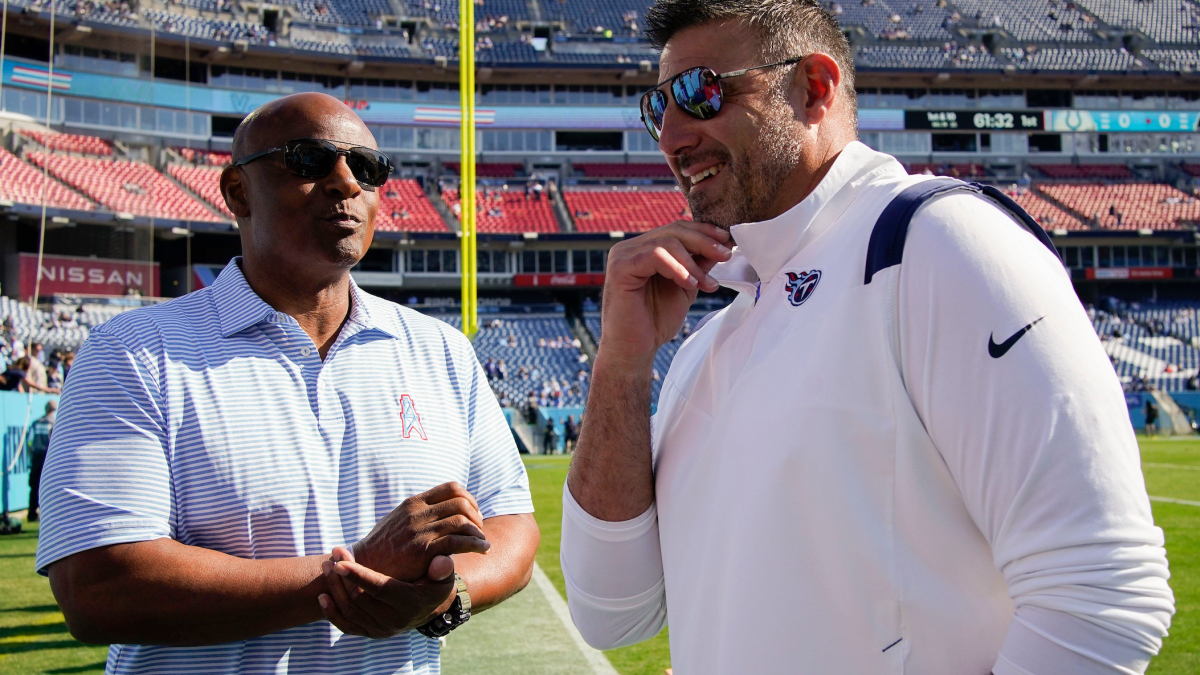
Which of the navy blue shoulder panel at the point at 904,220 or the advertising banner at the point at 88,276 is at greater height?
the navy blue shoulder panel at the point at 904,220

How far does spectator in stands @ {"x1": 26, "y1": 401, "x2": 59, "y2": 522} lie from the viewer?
1056 cm

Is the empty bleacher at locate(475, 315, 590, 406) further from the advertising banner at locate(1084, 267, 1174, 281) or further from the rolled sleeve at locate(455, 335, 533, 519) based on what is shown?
the rolled sleeve at locate(455, 335, 533, 519)

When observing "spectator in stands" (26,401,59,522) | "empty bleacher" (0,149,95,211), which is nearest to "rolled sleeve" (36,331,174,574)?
"spectator in stands" (26,401,59,522)

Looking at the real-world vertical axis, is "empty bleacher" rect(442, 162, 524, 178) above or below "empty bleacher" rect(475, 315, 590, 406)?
above

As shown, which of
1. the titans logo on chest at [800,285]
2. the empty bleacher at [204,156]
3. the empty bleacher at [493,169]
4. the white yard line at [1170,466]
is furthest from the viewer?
the empty bleacher at [493,169]

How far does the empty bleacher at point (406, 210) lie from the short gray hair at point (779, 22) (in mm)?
37978

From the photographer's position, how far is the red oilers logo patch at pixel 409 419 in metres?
2.31

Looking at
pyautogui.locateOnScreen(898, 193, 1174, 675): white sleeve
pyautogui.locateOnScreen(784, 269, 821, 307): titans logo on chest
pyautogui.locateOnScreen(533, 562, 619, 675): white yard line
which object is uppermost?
pyautogui.locateOnScreen(784, 269, 821, 307): titans logo on chest

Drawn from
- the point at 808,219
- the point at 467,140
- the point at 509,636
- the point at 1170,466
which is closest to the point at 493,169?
the point at 467,140

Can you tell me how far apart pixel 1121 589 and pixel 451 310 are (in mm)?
38480

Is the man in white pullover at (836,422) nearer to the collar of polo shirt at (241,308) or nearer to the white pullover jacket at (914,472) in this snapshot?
the white pullover jacket at (914,472)

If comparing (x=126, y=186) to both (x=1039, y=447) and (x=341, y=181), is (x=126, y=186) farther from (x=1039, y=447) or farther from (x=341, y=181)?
(x=1039, y=447)

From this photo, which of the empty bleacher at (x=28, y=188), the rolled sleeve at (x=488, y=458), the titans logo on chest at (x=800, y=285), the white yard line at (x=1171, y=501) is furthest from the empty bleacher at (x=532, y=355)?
the titans logo on chest at (x=800, y=285)

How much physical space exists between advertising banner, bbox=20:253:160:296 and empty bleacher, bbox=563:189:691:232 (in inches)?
713
